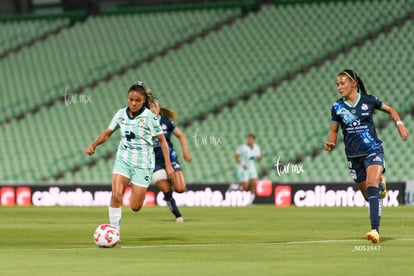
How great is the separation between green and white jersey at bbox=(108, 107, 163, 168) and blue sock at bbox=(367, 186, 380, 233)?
305 centimetres

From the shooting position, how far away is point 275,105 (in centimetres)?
3700

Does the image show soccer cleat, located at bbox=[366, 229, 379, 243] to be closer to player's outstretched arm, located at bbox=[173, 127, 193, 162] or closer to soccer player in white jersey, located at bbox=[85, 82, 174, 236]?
soccer player in white jersey, located at bbox=[85, 82, 174, 236]

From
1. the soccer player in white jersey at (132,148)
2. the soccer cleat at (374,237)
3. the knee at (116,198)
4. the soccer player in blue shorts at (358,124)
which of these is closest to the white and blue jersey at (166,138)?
the soccer player in white jersey at (132,148)

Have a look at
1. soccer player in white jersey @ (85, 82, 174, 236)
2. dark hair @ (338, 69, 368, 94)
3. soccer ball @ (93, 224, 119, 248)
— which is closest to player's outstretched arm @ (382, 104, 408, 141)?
dark hair @ (338, 69, 368, 94)

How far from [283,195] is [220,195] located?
194 centimetres

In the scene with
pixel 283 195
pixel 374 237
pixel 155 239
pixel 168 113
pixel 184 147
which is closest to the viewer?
pixel 374 237

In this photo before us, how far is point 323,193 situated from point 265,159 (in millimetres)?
4763

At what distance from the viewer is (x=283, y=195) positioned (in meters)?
31.1

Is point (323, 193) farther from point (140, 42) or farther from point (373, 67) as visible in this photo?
point (140, 42)

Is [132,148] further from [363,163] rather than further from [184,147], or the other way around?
[184,147]

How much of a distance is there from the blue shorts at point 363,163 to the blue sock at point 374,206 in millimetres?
427

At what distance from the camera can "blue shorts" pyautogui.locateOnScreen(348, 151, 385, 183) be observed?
48.1ft

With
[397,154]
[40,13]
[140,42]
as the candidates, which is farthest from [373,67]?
[40,13]

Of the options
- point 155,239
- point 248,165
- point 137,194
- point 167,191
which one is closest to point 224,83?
point 248,165
